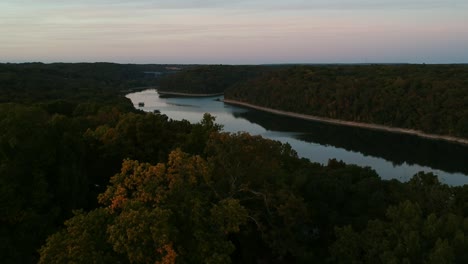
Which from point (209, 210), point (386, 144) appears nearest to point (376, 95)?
point (386, 144)

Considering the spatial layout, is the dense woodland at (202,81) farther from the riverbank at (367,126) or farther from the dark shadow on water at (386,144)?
the dark shadow on water at (386,144)

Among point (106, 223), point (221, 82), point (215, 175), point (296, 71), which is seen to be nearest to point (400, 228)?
point (215, 175)

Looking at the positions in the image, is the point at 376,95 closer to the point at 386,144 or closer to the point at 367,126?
the point at 367,126

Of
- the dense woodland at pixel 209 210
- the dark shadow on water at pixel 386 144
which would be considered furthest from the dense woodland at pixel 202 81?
the dense woodland at pixel 209 210

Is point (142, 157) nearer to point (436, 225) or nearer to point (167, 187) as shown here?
point (167, 187)

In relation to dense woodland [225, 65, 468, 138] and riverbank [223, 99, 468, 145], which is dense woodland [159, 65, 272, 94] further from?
riverbank [223, 99, 468, 145]

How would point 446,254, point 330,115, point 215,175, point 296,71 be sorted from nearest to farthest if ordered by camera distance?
1. point 446,254
2. point 215,175
3. point 330,115
4. point 296,71

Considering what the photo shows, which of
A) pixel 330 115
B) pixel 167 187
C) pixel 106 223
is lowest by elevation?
pixel 330 115
